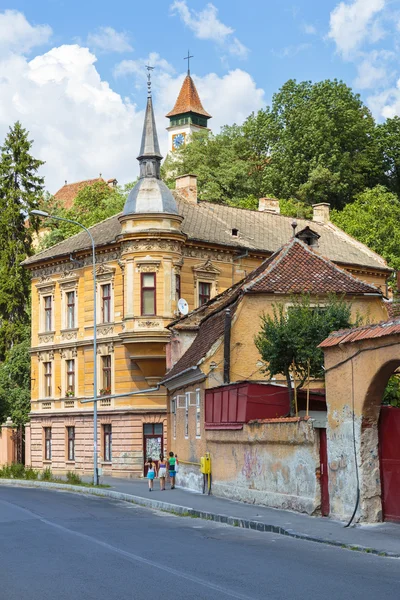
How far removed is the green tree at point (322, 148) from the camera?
7088 centimetres

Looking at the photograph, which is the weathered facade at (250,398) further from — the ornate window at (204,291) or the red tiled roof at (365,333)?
the ornate window at (204,291)

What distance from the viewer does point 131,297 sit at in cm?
4825

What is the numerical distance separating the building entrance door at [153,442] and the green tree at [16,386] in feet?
48.7

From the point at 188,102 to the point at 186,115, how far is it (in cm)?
164

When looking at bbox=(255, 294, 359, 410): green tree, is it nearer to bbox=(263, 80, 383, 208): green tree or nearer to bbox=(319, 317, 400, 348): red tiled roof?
bbox=(319, 317, 400, 348): red tiled roof

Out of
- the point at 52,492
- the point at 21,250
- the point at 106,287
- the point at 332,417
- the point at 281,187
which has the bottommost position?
the point at 52,492

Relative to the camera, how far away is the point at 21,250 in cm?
6781

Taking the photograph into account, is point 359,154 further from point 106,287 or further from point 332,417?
point 332,417

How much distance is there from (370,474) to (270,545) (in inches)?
144

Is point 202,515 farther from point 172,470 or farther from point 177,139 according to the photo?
point 177,139

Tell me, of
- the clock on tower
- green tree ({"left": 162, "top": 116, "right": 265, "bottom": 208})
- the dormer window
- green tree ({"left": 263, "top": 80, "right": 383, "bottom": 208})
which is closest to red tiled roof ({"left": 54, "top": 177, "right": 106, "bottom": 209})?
the clock on tower

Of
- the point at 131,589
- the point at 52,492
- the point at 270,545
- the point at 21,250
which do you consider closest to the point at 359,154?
the point at 21,250

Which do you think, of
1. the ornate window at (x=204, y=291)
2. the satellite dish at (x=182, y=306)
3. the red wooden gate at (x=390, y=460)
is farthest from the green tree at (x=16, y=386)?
the red wooden gate at (x=390, y=460)

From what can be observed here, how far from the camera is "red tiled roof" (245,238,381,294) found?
34562 mm
